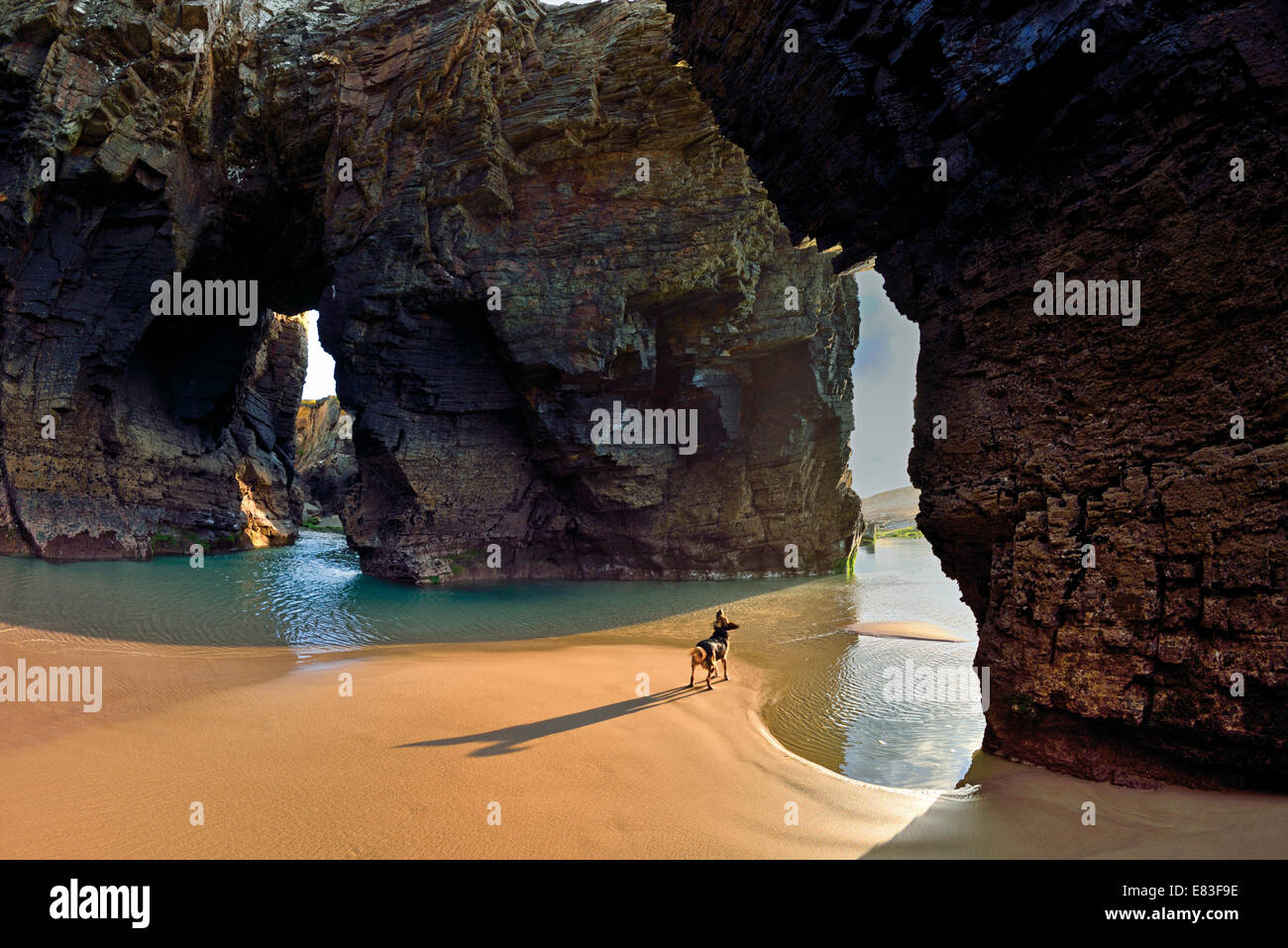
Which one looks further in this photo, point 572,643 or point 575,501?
point 575,501

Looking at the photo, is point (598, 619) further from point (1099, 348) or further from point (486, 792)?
point (1099, 348)

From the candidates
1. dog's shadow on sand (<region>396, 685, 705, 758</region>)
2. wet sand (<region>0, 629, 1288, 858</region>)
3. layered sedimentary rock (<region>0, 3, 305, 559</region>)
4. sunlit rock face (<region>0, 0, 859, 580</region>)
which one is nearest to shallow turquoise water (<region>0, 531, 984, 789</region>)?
wet sand (<region>0, 629, 1288, 858</region>)

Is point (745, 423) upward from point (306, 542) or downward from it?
upward

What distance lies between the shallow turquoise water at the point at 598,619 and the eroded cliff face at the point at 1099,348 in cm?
205

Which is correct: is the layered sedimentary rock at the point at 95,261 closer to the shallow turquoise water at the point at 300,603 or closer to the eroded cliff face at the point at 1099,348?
the shallow turquoise water at the point at 300,603

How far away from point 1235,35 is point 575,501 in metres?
26.1

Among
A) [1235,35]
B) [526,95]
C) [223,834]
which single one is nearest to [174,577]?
[223,834]

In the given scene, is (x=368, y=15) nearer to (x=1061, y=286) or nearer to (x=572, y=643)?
(x=572, y=643)

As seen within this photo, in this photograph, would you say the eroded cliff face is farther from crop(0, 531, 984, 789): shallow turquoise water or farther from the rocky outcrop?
the rocky outcrop

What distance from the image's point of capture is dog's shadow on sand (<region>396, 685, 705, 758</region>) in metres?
7.17

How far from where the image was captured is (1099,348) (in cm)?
627

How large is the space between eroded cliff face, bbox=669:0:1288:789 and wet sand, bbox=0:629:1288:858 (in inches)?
39.2

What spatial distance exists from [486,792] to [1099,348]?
8139mm

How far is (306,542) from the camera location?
134ft
